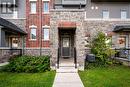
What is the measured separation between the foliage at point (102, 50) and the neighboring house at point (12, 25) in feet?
23.4

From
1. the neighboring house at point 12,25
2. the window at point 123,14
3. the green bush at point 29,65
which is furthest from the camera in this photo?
the window at point 123,14

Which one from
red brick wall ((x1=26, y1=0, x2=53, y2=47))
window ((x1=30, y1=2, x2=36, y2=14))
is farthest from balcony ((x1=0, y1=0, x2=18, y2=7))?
window ((x1=30, y1=2, x2=36, y2=14))

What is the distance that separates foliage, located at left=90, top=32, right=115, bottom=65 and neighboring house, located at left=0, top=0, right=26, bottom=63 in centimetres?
713

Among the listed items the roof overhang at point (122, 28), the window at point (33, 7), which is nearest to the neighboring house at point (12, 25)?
the window at point (33, 7)

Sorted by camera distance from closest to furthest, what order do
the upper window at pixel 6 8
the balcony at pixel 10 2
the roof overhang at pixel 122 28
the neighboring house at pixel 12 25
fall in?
1. the neighboring house at pixel 12 25
2. the roof overhang at pixel 122 28
3. the balcony at pixel 10 2
4. the upper window at pixel 6 8

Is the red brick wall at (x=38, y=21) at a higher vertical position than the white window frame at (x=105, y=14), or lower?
lower

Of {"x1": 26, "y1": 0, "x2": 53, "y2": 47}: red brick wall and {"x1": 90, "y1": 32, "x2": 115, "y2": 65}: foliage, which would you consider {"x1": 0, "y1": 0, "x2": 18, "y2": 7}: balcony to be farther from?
{"x1": 90, "y1": 32, "x2": 115, "y2": 65}: foliage

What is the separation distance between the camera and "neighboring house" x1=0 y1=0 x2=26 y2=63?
25062 mm

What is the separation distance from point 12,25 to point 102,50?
11.2 metres

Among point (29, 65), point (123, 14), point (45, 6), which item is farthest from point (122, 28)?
point (29, 65)

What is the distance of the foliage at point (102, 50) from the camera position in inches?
816

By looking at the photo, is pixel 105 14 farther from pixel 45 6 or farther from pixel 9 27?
pixel 9 27

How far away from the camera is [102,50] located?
21.4 m

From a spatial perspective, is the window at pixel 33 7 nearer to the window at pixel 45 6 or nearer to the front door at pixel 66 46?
the window at pixel 45 6
